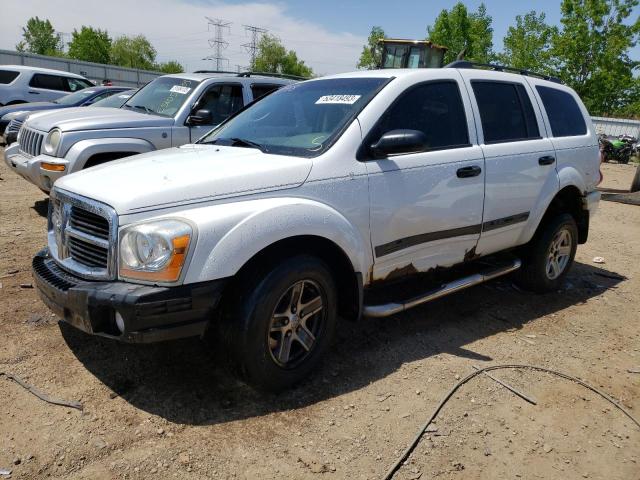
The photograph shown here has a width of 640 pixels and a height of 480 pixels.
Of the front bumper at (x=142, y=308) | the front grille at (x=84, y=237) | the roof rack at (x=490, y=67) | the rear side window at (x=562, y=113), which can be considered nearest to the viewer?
the front bumper at (x=142, y=308)

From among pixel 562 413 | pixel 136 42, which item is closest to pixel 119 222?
pixel 562 413

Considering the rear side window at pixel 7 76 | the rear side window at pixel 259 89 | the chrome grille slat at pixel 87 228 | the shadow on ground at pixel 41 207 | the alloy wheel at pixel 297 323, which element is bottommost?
the shadow on ground at pixel 41 207

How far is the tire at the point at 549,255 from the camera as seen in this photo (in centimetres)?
496

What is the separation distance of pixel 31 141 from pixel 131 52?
85.7 metres

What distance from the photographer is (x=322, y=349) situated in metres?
3.34

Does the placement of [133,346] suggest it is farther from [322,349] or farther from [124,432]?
[322,349]

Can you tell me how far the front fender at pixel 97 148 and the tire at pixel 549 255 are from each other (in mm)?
4429

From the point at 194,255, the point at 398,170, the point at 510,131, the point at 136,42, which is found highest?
the point at 136,42

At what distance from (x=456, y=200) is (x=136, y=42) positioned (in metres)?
90.7

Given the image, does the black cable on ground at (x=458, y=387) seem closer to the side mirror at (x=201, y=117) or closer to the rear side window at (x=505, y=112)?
the rear side window at (x=505, y=112)

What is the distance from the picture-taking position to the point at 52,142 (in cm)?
626

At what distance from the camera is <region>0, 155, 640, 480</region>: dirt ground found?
263 cm

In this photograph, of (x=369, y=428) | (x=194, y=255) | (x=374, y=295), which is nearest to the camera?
(x=194, y=255)

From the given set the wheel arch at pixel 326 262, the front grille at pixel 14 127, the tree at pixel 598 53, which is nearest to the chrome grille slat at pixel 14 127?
the front grille at pixel 14 127
